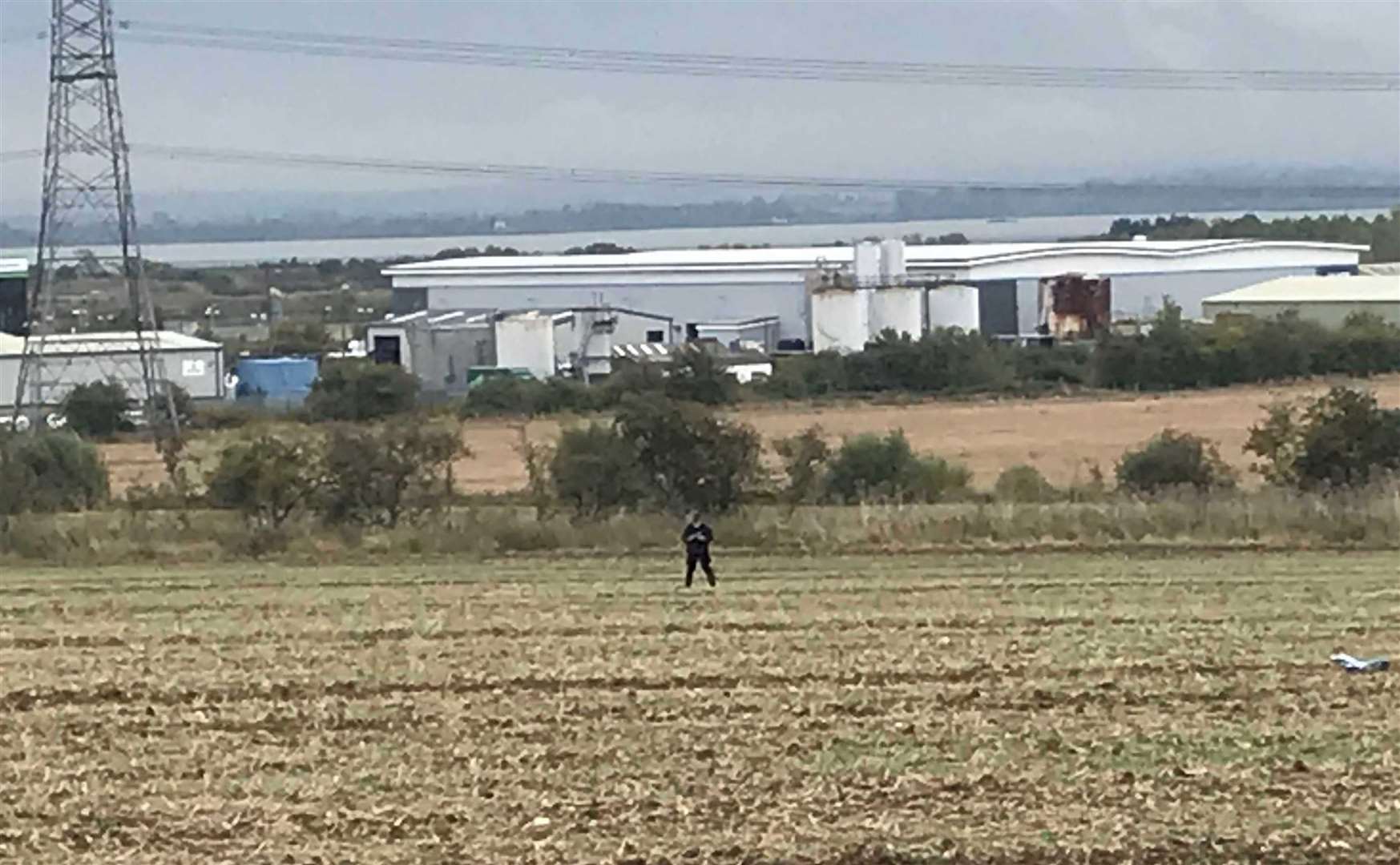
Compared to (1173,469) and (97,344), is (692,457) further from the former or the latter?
(97,344)

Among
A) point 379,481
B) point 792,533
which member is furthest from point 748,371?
point 792,533

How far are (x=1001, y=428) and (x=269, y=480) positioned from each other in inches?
1143

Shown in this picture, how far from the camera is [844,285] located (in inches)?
3570

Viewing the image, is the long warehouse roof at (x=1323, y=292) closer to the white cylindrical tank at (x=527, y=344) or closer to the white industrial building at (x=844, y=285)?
the white industrial building at (x=844, y=285)

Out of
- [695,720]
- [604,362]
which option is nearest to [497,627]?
[695,720]

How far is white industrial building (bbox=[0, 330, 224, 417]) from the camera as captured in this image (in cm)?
6819

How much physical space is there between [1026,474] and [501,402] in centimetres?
2996

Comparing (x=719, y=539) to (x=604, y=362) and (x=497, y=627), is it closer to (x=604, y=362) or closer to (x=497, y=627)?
(x=497, y=627)

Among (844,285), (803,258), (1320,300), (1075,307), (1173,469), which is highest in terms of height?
(803,258)

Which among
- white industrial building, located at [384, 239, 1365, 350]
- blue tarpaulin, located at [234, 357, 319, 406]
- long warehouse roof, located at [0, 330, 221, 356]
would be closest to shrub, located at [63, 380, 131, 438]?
long warehouse roof, located at [0, 330, 221, 356]

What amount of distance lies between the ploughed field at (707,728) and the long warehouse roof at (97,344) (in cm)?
4324

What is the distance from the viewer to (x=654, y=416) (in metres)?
38.1

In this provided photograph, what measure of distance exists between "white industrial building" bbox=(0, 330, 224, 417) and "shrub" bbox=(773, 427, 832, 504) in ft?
91.1

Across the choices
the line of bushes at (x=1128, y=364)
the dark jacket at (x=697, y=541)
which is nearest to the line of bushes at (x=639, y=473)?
the dark jacket at (x=697, y=541)
